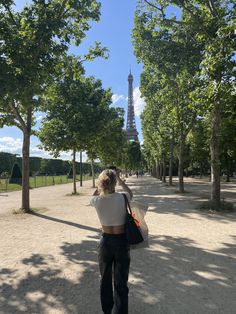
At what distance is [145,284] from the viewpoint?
565 centimetres

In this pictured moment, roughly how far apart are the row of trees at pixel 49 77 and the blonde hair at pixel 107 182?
572 centimetres

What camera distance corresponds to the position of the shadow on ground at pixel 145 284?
4777 millimetres

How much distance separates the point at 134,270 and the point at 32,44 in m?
7.29

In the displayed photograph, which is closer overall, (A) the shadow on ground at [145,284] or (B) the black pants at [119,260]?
(B) the black pants at [119,260]

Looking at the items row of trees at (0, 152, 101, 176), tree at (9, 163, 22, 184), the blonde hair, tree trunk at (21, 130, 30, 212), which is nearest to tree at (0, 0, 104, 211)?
tree trunk at (21, 130, 30, 212)

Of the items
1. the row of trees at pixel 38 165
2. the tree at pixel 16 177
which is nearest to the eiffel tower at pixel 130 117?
the row of trees at pixel 38 165

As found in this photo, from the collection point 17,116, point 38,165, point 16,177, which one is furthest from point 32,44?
point 38,165

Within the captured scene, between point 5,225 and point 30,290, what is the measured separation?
263 inches

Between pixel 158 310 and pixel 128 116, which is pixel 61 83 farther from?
pixel 128 116

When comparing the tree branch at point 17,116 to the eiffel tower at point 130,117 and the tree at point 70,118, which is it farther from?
the eiffel tower at point 130,117

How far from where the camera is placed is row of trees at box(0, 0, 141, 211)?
31.8 feet

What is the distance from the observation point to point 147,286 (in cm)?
555

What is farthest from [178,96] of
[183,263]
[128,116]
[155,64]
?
[128,116]

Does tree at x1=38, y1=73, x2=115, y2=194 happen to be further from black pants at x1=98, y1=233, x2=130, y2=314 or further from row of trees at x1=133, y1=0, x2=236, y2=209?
black pants at x1=98, y1=233, x2=130, y2=314
